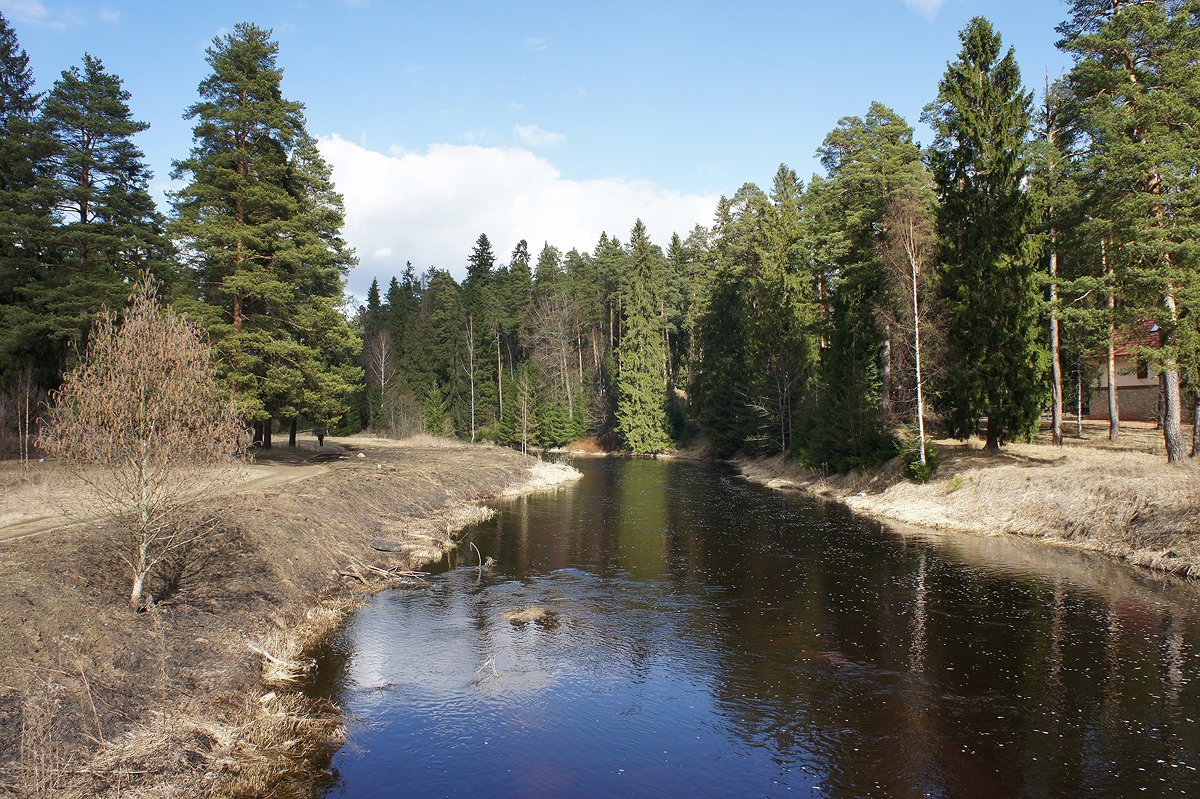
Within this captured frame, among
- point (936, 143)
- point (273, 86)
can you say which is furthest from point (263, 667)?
point (936, 143)

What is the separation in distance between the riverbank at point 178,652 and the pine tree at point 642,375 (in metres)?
49.8

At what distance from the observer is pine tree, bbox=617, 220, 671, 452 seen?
70938 millimetres

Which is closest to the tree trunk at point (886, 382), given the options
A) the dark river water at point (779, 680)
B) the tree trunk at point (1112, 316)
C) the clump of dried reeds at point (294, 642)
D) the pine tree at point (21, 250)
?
the tree trunk at point (1112, 316)

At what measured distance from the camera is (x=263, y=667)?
41.4ft

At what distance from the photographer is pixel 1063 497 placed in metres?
24.6

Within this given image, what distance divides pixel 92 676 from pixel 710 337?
5873cm

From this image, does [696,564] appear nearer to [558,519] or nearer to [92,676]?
[558,519]

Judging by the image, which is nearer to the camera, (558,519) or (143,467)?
(143,467)

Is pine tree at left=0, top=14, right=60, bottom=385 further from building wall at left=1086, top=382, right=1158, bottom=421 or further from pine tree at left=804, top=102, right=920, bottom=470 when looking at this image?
building wall at left=1086, top=382, right=1158, bottom=421

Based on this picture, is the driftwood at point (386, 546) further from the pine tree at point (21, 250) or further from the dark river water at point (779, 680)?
the pine tree at point (21, 250)

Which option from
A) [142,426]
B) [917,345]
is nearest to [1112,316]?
[917,345]

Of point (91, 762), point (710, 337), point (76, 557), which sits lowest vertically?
point (91, 762)

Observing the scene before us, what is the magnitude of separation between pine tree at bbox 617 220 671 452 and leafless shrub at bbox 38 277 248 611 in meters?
58.7

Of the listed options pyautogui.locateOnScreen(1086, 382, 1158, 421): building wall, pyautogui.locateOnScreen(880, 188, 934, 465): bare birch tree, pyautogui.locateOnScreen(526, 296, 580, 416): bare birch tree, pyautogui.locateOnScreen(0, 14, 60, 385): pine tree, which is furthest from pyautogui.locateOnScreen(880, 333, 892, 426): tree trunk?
pyautogui.locateOnScreen(526, 296, 580, 416): bare birch tree
